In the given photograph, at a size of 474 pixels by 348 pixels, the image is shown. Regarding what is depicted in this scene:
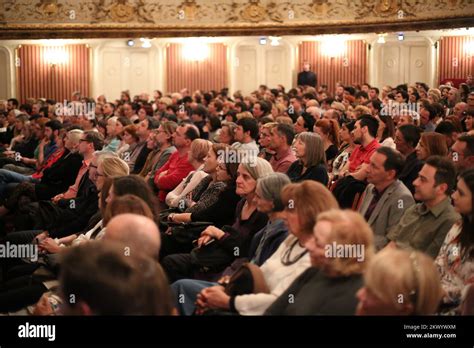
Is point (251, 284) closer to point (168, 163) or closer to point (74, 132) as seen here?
point (168, 163)

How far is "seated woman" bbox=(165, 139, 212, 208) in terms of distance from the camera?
25.3 ft

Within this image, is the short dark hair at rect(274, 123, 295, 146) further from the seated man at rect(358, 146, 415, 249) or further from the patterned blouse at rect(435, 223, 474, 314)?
the patterned blouse at rect(435, 223, 474, 314)

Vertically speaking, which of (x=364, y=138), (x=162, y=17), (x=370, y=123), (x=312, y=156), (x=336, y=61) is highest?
(x=162, y=17)

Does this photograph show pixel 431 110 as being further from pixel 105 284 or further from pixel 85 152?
pixel 105 284

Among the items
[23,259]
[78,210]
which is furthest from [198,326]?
[78,210]

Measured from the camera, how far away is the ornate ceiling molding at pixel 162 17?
2072cm

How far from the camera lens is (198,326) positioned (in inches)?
164

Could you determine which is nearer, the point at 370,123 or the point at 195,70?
the point at 370,123

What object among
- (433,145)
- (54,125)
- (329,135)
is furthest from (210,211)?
(54,125)

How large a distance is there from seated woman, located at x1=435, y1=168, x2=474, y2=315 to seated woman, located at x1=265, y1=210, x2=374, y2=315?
846 mm

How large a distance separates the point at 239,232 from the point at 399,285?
2.70 meters

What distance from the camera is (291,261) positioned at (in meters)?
4.56

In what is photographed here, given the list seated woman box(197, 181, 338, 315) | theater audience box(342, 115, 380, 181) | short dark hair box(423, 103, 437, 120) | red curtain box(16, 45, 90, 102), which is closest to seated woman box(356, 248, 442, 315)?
seated woman box(197, 181, 338, 315)

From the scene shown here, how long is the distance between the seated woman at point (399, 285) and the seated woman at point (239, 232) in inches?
96.9
